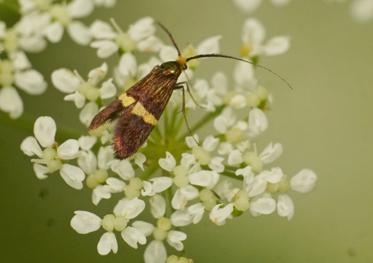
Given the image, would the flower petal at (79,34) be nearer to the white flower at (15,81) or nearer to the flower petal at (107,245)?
the white flower at (15,81)

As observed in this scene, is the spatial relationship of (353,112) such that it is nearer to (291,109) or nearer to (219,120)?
(291,109)

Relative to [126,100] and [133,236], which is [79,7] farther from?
[133,236]

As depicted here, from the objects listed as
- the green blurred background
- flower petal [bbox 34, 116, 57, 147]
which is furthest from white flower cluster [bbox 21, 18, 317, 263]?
the green blurred background

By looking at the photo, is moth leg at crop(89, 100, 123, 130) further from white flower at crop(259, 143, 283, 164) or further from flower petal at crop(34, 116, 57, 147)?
white flower at crop(259, 143, 283, 164)

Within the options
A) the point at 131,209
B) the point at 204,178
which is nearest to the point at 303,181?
the point at 204,178

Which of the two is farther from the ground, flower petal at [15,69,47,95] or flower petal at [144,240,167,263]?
flower petal at [15,69,47,95]
